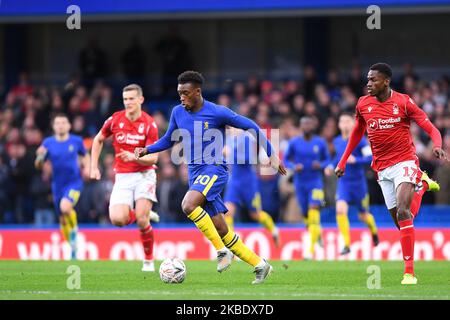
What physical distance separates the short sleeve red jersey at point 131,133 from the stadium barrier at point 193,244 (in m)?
6.59

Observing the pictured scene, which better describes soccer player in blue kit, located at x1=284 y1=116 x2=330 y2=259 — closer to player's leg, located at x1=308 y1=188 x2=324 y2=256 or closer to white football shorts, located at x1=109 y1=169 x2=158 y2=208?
player's leg, located at x1=308 y1=188 x2=324 y2=256

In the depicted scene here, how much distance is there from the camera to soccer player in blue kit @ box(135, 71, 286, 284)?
12.8 metres

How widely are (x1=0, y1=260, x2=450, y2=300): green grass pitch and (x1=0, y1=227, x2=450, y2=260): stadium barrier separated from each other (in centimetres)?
383

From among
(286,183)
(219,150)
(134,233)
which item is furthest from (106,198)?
(219,150)

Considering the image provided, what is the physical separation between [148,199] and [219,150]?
2.73 metres

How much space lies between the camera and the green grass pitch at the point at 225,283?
11.4 m

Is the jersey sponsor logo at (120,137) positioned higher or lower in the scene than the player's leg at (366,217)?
higher

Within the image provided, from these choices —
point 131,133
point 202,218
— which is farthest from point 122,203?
point 202,218

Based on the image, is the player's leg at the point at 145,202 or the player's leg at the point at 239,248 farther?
the player's leg at the point at 145,202

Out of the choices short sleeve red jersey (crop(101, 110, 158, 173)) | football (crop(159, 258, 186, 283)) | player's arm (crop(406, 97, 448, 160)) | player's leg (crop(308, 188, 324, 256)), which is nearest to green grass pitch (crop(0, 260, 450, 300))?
football (crop(159, 258, 186, 283))

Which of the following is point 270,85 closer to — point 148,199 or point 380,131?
point 148,199

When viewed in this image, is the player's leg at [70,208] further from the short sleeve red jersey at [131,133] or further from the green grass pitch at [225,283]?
the short sleeve red jersey at [131,133]

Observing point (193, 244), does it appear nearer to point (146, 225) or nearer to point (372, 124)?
point (146, 225)

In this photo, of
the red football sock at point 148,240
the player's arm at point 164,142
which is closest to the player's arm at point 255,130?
the player's arm at point 164,142
